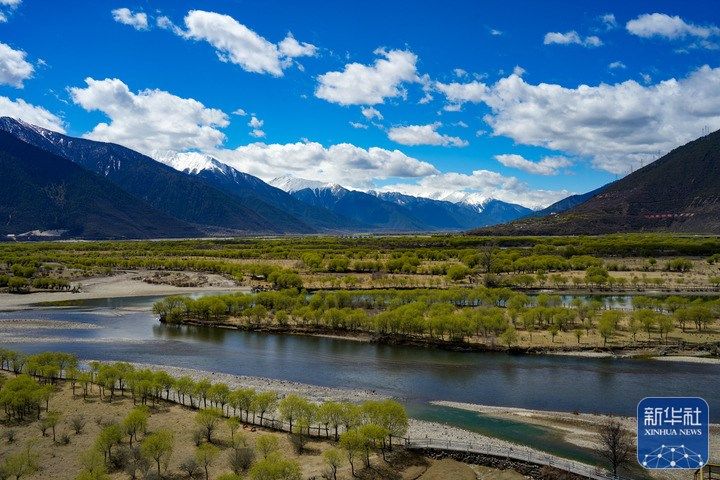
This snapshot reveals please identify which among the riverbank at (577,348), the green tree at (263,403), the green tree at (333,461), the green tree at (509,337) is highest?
the green tree at (509,337)

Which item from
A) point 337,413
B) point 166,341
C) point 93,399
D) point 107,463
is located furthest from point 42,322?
point 337,413

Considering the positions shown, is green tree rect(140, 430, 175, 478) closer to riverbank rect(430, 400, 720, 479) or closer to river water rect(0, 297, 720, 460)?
river water rect(0, 297, 720, 460)

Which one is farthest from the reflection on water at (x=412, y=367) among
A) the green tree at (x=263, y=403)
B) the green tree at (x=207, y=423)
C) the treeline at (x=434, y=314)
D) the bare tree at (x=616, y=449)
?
the green tree at (x=207, y=423)

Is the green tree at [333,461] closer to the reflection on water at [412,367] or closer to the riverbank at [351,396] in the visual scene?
the riverbank at [351,396]

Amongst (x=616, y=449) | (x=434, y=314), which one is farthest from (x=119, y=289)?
(x=616, y=449)

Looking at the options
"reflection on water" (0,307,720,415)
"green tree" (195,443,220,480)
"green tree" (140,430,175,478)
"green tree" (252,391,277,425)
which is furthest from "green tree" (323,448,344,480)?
"reflection on water" (0,307,720,415)

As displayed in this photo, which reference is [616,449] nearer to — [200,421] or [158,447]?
[200,421]
